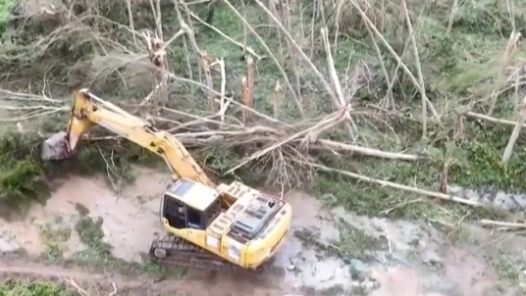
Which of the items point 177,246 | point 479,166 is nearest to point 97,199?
point 177,246

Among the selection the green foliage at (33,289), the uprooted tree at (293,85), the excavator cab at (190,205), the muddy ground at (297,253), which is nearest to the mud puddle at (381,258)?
the muddy ground at (297,253)

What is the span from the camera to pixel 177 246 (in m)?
8.59

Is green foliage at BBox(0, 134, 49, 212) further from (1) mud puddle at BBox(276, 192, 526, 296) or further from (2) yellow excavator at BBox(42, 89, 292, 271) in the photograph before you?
(1) mud puddle at BBox(276, 192, 526, 296)

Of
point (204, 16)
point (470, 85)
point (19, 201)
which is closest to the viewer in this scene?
point (19, 201)

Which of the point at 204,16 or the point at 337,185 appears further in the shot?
the point at 204,16

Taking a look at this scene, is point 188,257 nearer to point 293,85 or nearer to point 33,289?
point 33,289

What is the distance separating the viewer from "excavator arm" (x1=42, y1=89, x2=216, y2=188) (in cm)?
866

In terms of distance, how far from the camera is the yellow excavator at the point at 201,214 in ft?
26.4

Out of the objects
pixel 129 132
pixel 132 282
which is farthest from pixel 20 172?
pixel 132 282

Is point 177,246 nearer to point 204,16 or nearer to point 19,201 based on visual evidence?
point 19,201

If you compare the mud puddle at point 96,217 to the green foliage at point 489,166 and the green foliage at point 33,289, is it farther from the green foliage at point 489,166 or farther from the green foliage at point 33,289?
the green foliage at point 489,166

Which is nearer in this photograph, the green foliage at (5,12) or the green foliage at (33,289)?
the green foliage at (33,289)

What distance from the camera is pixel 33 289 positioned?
27.5 ft

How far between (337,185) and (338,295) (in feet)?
5.58
